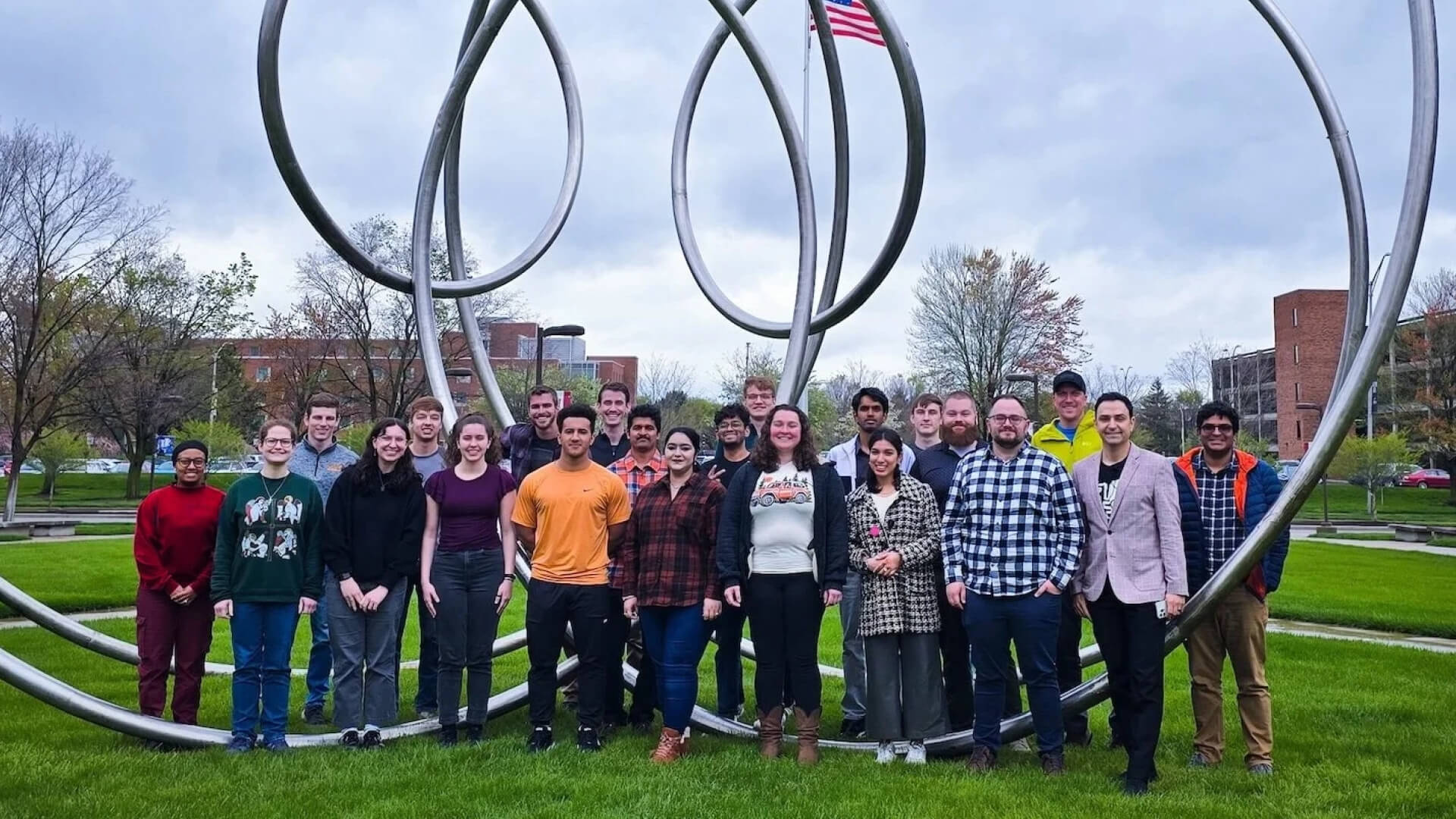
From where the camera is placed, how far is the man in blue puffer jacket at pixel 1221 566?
570 centimetres

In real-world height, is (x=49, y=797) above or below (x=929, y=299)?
below

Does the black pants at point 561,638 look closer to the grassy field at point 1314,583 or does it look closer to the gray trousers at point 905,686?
the gray trousers at point 905,686

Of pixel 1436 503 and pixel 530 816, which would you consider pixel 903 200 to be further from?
pixel 1436 503

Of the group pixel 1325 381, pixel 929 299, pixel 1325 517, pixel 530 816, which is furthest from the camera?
pixel 1325 381

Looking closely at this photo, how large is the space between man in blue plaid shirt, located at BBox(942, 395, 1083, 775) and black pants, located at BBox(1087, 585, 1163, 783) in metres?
0.27

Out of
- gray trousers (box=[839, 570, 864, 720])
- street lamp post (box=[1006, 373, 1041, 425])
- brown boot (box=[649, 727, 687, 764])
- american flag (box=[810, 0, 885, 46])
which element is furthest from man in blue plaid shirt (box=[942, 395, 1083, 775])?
street lamp post (box=[1006, 373, 1041, 425])

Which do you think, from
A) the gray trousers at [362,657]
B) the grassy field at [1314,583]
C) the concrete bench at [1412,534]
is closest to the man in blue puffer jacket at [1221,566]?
the gray trousers at [362,657]

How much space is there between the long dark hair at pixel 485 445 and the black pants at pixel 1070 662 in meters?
3.49

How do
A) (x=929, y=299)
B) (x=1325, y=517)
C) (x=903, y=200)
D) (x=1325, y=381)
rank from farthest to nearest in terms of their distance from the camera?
(x=1325, y=381), (x=929, y=299), (x=1325, y=517), (x=903, y=200)

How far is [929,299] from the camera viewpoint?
37750 mm

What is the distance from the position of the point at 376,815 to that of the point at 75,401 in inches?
1183

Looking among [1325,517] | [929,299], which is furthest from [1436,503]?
[929,299]

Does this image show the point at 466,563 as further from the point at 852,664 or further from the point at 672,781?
the point at 852,664

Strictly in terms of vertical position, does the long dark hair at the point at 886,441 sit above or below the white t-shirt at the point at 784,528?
above
